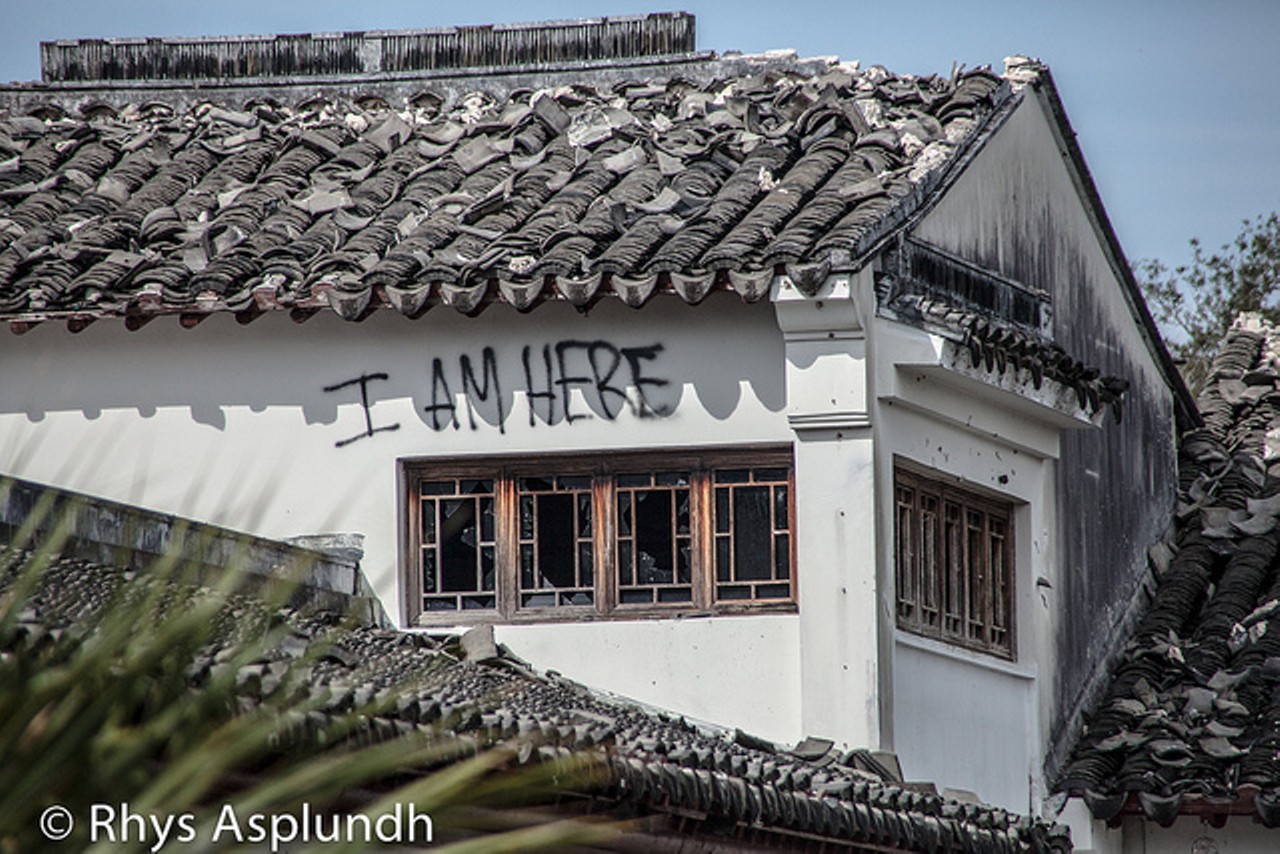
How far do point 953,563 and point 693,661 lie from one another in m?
2.38

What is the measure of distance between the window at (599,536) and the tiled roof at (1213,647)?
130 inches

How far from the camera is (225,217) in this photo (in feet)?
46.1

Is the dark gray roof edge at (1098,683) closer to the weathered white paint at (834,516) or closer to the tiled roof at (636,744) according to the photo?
the tiled roof at (636,744)

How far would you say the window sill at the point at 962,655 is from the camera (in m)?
13.4

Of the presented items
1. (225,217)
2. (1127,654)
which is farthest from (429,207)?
(1127,654)

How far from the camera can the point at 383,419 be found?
13.4 m

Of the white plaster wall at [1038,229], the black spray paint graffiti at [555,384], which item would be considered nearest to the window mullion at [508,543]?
the black spray paint graffiti at [555,384]

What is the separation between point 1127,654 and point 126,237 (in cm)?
817

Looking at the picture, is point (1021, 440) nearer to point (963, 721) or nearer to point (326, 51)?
point (963, 721)

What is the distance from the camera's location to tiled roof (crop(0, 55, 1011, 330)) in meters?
12.8

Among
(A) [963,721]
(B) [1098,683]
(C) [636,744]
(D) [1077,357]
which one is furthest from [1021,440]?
(C) [636,744]

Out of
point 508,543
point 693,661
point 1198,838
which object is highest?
point 508,543

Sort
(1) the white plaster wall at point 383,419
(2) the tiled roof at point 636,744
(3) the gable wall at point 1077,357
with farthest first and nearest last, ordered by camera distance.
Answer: (3) the gable wall at point 1077,357
(1) the white plaster wall at point 383,419
(2) the tiled roof at point 636,744

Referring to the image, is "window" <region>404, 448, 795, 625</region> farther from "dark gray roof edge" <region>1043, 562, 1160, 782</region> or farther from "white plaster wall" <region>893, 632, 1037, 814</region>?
"dark gray roof edge" <region>1043, 562, 1160, 782</region>
